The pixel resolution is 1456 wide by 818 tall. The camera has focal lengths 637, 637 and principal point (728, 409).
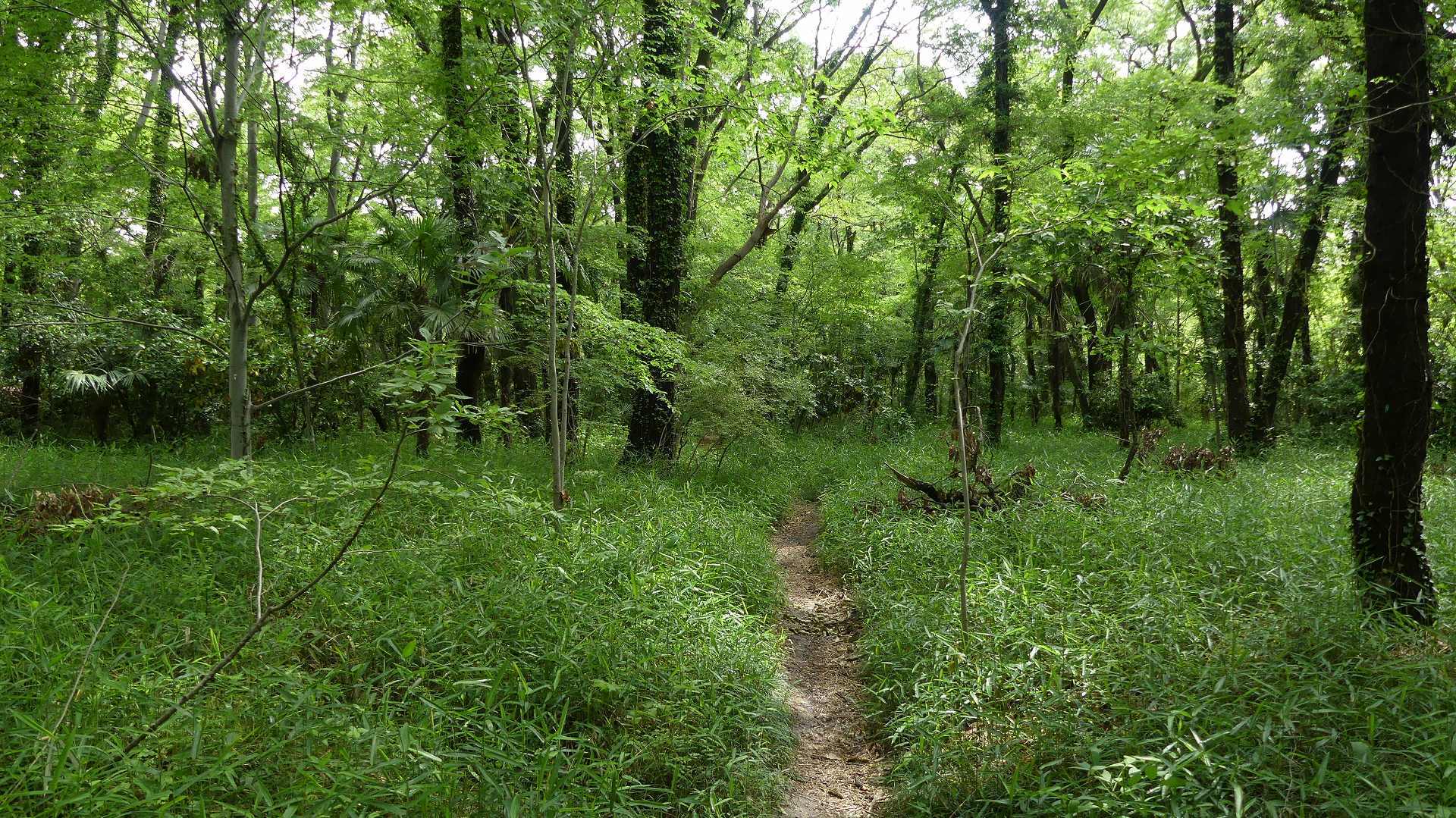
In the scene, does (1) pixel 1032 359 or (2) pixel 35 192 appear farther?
(1) pixel 1032 359

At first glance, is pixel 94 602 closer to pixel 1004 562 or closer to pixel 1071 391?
pixel 1004 562

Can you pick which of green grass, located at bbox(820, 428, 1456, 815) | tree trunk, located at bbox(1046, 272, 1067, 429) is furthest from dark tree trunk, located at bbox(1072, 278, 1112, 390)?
green grass, located at bbox(820, 428, 1456, 815)

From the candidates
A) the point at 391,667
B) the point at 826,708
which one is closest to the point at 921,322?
the point at 826,708

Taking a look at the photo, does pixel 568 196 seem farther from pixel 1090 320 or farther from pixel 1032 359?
pixel 1032 359

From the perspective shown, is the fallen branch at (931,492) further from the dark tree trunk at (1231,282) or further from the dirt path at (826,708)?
the dark tree trunk at (1231,282)

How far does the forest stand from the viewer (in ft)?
8.57

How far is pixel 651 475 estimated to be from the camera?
7.14 metres

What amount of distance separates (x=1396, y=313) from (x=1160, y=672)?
2123mm

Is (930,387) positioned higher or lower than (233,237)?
lower

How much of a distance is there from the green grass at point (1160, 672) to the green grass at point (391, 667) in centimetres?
96

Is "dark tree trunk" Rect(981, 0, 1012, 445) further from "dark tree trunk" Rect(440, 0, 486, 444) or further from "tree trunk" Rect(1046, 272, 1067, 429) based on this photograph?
"dark tree trunk" Rect(440, 0, 486, 444)

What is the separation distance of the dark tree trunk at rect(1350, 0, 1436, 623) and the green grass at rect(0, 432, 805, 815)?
335 centimetres

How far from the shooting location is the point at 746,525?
22.0 ft

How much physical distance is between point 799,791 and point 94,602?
3.54m
